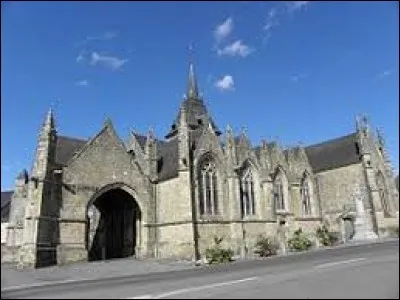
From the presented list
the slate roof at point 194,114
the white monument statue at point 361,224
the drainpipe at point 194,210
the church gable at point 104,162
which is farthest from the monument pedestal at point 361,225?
the slate roof at point 194,114

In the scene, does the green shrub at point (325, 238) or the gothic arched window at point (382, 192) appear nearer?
the green shrub at point (325, 238)

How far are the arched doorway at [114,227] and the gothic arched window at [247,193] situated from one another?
7.77 metres

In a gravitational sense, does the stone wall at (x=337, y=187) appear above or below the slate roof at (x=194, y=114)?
below

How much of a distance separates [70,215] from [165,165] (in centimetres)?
870

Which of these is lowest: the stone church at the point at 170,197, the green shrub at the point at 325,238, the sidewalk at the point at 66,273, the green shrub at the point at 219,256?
the sidewalk at the point at 66,273

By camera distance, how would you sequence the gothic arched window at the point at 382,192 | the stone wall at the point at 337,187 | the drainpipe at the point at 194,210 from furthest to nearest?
the stone wall at the point at 337,187 < the gothic arched window at the point at 382,192 < the drainpipe at the point at 194,210

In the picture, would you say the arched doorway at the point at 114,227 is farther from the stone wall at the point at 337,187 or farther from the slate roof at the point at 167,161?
the stone wall at the point at 337,187

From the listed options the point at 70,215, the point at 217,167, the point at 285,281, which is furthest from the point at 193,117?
the point at 285,281

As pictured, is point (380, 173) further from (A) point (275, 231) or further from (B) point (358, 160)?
(A) point (275, 231)

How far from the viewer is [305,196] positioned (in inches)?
1628

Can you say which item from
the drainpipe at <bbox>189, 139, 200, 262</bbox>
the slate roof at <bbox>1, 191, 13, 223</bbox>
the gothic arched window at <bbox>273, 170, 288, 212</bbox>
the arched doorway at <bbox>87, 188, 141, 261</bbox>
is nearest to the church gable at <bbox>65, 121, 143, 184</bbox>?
the arched doorway at <bbox>87, 188, 141, 261</bbox>

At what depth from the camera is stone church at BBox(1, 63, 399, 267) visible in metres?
27.6

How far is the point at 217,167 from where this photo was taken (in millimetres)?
33250

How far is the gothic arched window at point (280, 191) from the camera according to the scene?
124 ft
